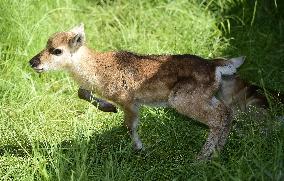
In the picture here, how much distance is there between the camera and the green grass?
5562mm

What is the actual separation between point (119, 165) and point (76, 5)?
13.7ft

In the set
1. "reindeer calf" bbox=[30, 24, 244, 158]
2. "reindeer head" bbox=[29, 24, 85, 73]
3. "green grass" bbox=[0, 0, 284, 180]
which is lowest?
"green grass" bbox=[0, 0, 284, 180]

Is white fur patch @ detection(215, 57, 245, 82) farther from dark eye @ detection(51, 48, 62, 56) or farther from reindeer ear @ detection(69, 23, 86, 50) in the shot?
dark eye @ detection(51, 48, 62, 56)

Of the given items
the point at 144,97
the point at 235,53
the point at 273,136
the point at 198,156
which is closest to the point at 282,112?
the point at 273,136

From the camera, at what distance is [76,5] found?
377 inches

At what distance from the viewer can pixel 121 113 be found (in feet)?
23.0

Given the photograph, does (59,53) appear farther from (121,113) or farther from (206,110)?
(206,110)

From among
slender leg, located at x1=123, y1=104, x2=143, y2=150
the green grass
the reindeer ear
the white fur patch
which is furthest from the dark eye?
the white fur patch

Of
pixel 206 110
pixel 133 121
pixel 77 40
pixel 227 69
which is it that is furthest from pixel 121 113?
pixel 227 69

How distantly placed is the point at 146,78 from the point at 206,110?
0.67m

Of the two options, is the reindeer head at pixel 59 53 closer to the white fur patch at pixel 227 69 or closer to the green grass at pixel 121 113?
the green grass at pixel 121 113

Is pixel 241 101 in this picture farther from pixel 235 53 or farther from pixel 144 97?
pixel 235 53

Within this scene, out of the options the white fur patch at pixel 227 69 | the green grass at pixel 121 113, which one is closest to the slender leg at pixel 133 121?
the green grass at pixel 121 113

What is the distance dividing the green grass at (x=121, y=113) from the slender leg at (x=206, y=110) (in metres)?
0.15
